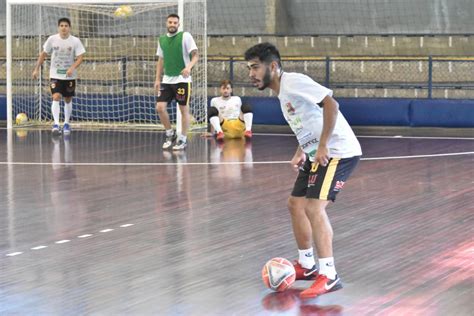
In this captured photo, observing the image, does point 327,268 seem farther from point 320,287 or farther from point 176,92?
point 176,92

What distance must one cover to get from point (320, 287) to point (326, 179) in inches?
27.0

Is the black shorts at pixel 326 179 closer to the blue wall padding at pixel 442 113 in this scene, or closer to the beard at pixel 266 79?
the beard at pixel 266 79

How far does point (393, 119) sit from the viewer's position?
19.8 m

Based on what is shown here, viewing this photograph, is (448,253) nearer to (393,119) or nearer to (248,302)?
→ (248,302)

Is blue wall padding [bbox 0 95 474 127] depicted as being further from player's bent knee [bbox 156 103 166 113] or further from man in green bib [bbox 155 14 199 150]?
man in green bib [bbox 155 14 199 150]

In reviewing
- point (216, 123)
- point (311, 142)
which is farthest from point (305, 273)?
point (216, 123)

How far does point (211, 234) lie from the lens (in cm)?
861

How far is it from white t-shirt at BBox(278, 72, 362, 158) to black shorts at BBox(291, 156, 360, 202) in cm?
5

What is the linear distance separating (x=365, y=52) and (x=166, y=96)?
29.8 feet

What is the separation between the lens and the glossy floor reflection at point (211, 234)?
20.9ft

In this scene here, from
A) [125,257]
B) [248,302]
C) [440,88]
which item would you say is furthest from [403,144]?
[248,302]

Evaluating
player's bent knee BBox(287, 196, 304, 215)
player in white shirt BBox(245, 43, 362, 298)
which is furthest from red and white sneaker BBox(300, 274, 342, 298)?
player's bent knee BBox(287, 196, 304, 215)

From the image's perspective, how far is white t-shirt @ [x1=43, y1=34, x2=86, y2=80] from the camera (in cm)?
1842

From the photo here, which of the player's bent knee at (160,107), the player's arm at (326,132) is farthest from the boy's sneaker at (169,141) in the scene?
the player's arm at (326,132)
